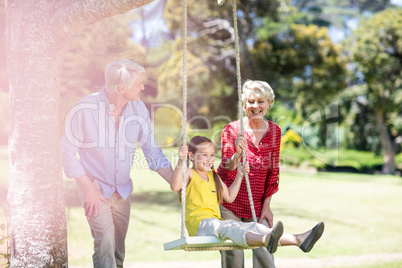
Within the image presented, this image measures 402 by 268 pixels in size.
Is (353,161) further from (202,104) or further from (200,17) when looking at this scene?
(200,17)

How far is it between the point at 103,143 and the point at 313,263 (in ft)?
15.2

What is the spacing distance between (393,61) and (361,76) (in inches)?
94.7

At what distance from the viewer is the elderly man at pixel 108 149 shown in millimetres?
3008

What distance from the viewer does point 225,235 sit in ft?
9.44

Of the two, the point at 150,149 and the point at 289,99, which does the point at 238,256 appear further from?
the point at 289,99

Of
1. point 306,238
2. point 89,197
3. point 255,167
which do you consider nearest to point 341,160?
point 255,167

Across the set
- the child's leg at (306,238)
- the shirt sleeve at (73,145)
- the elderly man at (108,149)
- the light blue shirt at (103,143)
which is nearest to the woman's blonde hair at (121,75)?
the elderly man at (108,149)

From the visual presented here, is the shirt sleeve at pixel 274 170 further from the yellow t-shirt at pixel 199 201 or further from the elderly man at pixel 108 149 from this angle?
the elderly man at pixel 108 149

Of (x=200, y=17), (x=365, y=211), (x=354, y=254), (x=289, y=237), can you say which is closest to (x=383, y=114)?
(x=200, y=17)

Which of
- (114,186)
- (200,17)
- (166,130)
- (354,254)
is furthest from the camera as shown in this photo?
(166,130)

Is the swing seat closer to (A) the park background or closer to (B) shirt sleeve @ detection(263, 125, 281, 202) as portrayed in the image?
(B) shirt sleeve @ detection(263, 125, 281, 202)

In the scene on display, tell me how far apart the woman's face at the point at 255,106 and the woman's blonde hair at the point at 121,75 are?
2.89ft

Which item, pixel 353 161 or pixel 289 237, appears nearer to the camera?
pixel 289 237

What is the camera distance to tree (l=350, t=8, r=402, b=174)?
69.4ft
